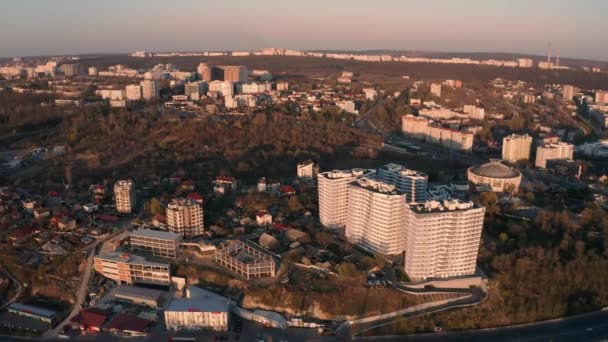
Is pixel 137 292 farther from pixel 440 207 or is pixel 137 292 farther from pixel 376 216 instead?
pixel 440 207

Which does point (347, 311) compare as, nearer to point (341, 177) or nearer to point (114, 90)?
point (341, 177)

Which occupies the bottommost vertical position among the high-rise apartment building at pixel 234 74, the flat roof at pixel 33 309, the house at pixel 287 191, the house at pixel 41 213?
the flat roof at pixel 33 309

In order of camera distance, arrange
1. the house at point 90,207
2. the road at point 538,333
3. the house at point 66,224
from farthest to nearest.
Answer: the house at point 90,207 < the house at point 66,224 < the road at point 538,333

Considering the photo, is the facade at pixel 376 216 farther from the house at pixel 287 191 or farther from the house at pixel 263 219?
the house at pixel 287 191

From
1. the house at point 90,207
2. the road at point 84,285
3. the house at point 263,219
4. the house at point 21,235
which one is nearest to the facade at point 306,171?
the house at point 263,219

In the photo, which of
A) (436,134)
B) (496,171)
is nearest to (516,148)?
(436,134)

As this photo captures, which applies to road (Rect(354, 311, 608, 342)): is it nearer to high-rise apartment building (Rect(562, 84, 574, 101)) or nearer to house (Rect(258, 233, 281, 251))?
house (Rect(258, 233, 281, 251))

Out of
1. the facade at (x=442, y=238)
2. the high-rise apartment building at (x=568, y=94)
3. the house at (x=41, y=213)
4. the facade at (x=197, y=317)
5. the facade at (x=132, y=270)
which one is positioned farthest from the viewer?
the high-rise apartment building at (x=568, y=94)
